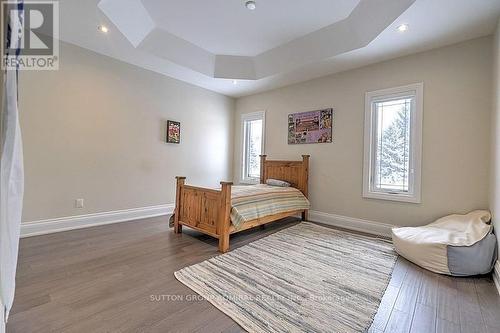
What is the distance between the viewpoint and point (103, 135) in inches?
140

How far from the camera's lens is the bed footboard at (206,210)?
2688 mm

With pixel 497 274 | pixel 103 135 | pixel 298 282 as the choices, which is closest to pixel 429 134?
pixel 497 274

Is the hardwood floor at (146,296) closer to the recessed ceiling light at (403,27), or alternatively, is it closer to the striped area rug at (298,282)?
the striped area rug at (298,282)

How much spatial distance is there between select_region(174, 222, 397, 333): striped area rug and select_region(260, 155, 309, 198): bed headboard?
133cm

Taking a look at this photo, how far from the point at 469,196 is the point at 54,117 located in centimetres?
530

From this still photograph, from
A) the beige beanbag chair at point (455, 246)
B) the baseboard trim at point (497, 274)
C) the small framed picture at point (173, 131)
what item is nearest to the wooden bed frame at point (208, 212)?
the small framed picture at point (173, 131)

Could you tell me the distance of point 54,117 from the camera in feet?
10.2

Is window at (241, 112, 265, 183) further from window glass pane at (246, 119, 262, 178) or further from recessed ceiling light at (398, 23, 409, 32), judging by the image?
recessed ceiling light at (398, 23, 409, 32)

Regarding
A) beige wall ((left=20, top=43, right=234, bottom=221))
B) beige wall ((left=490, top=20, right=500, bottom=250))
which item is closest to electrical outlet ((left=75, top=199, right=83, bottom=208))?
beige wall ((left=20, top=43, right=234, bottom=221))

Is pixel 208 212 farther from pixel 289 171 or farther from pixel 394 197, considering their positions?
pixel 394 197

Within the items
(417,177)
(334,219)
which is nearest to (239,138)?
(334,219)

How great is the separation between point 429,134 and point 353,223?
162 centimetres

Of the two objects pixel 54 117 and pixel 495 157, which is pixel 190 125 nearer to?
pixel 54 117

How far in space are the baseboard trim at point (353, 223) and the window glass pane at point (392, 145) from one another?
527 mm
